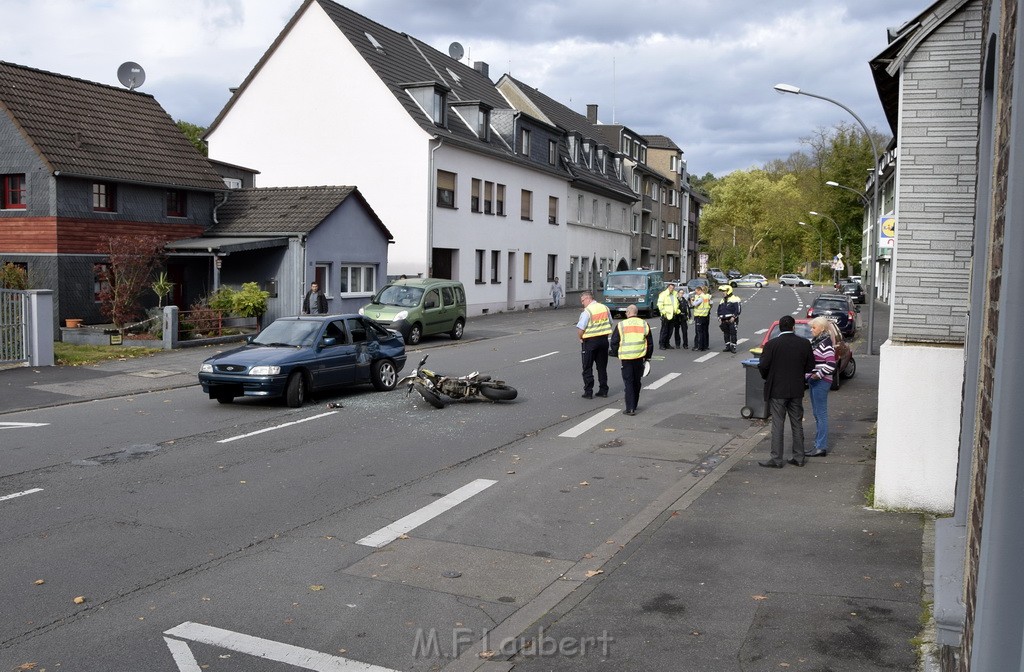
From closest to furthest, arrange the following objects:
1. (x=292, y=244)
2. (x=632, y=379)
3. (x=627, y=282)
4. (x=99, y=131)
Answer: (x=632, y=379), (x=99, y=131), (x=292, y=244), (x=627, y=282)

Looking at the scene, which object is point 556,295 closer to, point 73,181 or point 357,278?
point 357,278

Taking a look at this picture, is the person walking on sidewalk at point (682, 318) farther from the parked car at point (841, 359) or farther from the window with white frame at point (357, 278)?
→ the window with white frame at point (357, 278)

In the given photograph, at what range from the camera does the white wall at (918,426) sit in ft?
27.7

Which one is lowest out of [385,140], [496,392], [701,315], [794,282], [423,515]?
[423,515]

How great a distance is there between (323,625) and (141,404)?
1072cm

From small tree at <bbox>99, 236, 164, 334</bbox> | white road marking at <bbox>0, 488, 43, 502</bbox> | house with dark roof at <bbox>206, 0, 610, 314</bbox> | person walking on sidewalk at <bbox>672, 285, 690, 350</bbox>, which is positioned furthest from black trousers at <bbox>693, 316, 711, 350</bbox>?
white road marking at <bbox>0, 488, 43, 502</bbox>

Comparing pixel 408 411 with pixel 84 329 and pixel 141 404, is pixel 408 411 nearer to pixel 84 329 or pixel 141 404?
pixel 141 404

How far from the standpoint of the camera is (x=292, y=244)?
94.4ft

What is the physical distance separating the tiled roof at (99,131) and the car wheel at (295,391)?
13.7 meters

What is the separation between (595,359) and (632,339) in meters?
2.36

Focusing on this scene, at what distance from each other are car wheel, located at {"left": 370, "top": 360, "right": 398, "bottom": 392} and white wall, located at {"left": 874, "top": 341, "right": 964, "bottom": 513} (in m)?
10.1

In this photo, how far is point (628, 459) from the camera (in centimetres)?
1138

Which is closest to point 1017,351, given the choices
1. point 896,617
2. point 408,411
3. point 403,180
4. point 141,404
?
point 896,617

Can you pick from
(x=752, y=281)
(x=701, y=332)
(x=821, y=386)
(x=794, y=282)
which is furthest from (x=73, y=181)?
(x=794, y=282)
